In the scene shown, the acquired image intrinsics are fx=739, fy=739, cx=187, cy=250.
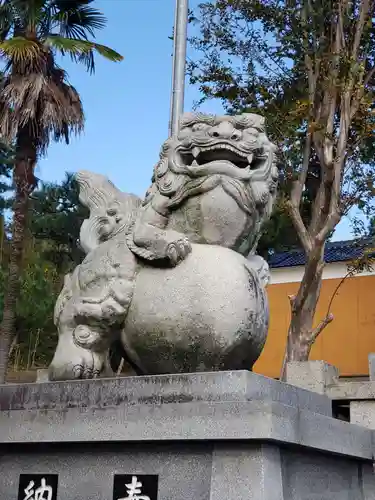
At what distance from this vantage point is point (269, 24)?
1202 centimetres

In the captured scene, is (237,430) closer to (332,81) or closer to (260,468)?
(260,468)

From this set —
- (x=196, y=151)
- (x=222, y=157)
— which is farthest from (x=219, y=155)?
(x=196, y=151)

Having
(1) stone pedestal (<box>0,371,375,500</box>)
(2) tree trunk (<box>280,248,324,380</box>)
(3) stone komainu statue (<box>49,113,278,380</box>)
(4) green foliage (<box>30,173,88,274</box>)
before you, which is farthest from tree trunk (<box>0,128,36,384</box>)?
(1) stone pedestal (<box>0,371,375,500</box>)

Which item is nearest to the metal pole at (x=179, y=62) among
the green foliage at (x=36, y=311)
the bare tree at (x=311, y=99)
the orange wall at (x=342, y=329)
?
the bare tree at (x=311, y=99)

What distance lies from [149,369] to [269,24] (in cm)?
955

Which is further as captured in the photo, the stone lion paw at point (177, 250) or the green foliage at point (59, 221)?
the green foliage at point (59, 221)

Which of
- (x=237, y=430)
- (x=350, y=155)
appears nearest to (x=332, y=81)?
(x=350, y=155)

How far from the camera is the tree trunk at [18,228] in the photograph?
1128 centimetres

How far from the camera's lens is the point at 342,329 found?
48.3 ft

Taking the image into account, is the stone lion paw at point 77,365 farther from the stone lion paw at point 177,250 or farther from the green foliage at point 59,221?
the green foliage at point 59,221

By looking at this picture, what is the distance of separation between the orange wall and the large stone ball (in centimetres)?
1120

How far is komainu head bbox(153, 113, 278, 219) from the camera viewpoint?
3.72m

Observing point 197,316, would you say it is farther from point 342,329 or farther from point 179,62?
point 342,329

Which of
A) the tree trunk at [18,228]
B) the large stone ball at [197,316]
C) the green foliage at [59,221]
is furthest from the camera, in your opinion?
the green foliage at [59,221]
